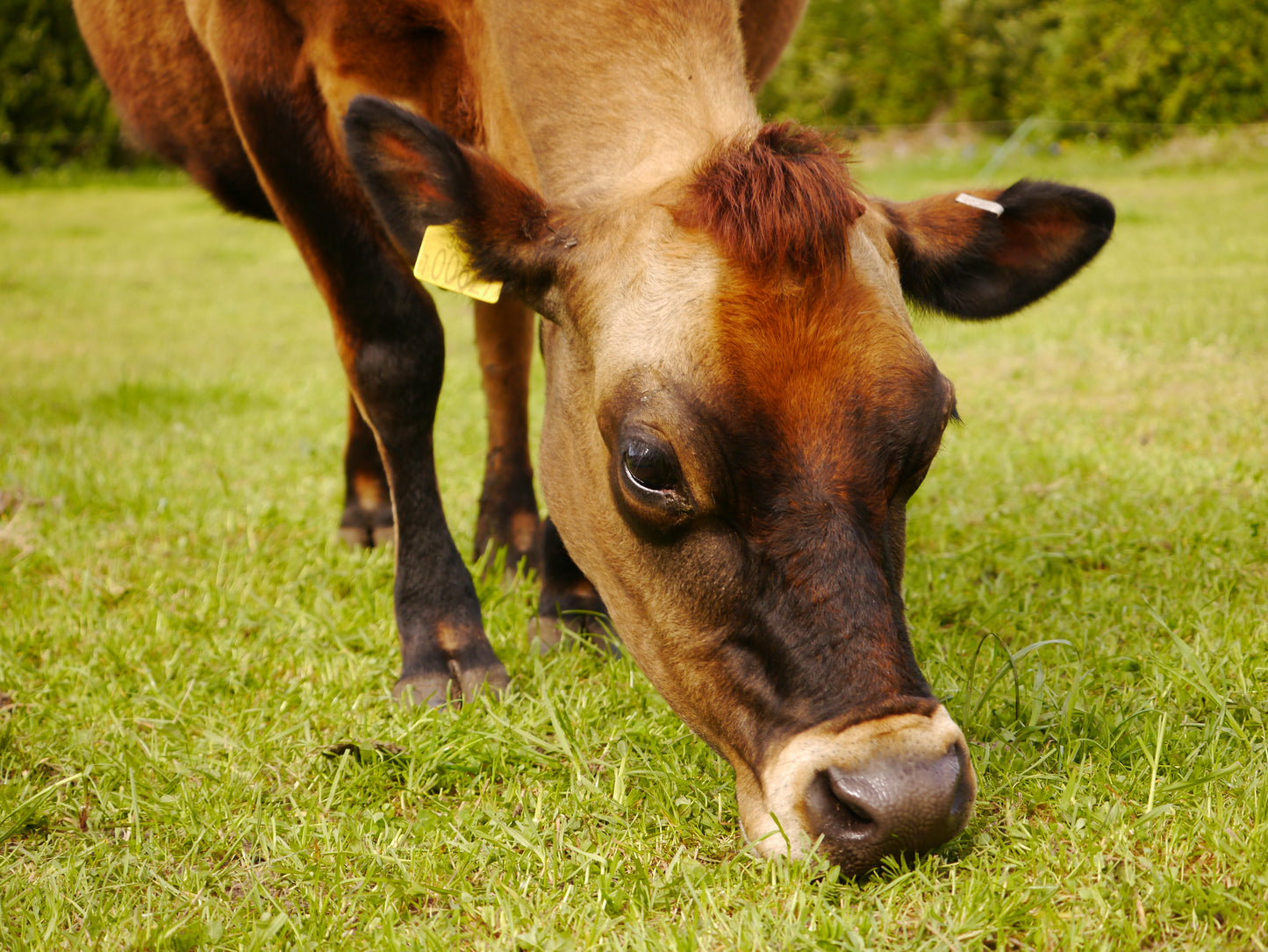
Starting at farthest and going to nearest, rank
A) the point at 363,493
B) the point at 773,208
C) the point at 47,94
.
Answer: the point at 47,94
the point at 363,493
the point at 773,208

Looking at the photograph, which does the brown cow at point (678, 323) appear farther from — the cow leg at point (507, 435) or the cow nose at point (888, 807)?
the cow leg at point (507, 435)

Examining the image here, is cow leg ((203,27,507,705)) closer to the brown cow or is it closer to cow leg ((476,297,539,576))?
the brown cow

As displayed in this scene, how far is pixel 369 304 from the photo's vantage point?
3.43 meters

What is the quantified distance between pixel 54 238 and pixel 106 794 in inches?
593

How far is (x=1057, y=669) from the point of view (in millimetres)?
2840

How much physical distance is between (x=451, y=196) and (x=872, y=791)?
1.51m

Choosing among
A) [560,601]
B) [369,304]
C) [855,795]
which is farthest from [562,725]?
[369,304]

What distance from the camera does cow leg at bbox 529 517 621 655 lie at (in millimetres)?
3406

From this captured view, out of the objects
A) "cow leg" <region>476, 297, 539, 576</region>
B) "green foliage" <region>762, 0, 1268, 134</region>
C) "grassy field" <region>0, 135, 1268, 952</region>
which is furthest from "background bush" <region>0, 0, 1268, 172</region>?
"cow leg" <region>476, 297, 539, 576</region>

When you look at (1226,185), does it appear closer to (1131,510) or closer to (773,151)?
(1131,510)

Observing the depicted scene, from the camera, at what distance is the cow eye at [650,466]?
220 cm

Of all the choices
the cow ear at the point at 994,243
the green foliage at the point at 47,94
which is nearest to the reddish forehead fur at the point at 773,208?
the cow ear at the point at 994,243

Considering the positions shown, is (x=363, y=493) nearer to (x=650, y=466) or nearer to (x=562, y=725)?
(x=562, y=725)

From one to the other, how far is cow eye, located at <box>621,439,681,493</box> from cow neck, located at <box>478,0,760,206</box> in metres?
0.63
